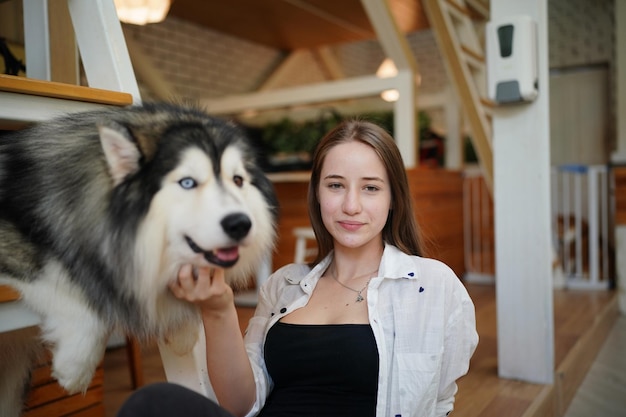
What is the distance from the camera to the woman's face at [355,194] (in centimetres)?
139

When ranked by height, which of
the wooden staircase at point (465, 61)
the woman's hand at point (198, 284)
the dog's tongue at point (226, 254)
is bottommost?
the woman's hand at point (198, 284)

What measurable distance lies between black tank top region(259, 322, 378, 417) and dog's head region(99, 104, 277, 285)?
0.64 metres

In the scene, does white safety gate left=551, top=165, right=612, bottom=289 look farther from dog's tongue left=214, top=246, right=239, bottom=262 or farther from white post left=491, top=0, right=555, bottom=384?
dog's tongue left=214, top=246, right=239, bottom=262

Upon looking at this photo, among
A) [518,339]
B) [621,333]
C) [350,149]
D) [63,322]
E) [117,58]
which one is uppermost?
[117,58]

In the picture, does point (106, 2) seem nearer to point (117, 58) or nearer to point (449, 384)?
point (117, 58)

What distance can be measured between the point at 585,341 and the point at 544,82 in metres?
1.51

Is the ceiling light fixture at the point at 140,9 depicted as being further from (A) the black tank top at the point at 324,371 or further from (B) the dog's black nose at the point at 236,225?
(B) the dog's black nose at the point at 236,225

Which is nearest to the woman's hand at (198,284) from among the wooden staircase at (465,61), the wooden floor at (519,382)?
the wooden floor at (519,382)

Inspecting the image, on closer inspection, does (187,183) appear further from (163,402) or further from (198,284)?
(163,402)

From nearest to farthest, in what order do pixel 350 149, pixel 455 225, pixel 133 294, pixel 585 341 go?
pixel 133 294, pixel 350 149, pixel 585 341, pixel 455 225

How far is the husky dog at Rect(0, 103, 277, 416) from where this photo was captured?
71 centimetres

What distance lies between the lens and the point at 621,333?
3.75 m

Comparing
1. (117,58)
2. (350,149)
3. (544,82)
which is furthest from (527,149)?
(117,58)

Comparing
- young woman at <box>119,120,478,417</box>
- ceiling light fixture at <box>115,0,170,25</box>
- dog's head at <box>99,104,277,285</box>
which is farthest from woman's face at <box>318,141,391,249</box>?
ceiling light fixture at <box>115,0,170,25</box>
